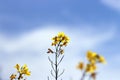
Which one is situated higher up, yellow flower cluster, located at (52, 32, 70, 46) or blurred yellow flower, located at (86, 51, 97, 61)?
yellow flower cluster, located at (52, 32, 70, 46)

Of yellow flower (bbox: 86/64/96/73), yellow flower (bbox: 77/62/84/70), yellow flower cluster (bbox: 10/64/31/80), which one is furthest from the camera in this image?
yellow flower cluster (bbox: 10/64/31/80)

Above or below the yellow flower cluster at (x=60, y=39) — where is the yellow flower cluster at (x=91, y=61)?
below

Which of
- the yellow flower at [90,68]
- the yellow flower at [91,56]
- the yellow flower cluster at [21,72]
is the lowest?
the yellow flower at [90,68]

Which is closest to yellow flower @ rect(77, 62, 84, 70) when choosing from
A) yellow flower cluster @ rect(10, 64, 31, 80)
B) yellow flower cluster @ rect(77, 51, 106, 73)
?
yellow flower cluster @ rect(77, 51, 106, 73)

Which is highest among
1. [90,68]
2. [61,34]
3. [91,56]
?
[61,34]

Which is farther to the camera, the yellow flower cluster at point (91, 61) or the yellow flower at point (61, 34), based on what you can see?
the yellow flower at point (61, 34)

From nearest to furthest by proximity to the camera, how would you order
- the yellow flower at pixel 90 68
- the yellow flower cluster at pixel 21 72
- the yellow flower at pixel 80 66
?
the yellow flower at pixel 90 68
the yellow flower at pixel 80 66
the yellow flower cluster at pixel 21 72

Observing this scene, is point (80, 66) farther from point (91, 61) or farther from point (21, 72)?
point (21, 72)

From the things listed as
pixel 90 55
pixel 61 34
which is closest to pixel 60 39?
pixel 61 34

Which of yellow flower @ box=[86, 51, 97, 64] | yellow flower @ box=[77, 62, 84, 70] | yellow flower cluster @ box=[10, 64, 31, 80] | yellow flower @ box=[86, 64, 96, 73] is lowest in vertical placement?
yellow flower @ box=[86, 64, 96, 73]

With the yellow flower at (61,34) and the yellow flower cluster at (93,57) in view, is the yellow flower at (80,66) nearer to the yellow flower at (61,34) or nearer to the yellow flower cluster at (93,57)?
the yellow flower cluster at (93,57)

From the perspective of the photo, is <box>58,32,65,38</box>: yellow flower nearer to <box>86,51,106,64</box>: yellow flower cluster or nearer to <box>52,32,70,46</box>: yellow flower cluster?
<box>52,32,70,46</box>: yellow flower cluster

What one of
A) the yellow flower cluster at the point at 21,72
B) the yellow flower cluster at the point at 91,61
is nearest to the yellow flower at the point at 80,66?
the yellow flower cluster at the point at 91,61

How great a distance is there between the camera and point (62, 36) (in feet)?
33.1
